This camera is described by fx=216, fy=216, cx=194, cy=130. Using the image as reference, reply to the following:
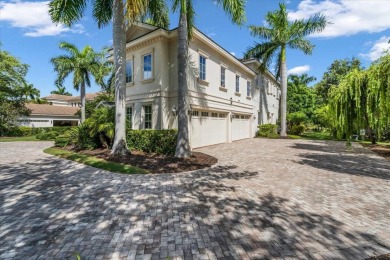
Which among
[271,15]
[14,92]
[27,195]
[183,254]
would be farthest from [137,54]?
[14,92]

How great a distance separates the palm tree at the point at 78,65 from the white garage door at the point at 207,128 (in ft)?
51.4

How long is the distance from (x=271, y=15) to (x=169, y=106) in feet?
53.9

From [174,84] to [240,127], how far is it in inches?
372

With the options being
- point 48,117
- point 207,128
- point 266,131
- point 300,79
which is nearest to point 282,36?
point 266,131

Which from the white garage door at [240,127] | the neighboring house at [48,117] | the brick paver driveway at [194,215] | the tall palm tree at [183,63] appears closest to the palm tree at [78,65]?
the neighboring house at [48,117]

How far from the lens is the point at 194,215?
4.37 meters

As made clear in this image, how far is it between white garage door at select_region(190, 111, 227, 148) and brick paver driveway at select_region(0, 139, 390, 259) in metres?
6.08

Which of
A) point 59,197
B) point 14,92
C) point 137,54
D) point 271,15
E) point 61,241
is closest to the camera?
point 61,241

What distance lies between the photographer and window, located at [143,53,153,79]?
43.1 feet

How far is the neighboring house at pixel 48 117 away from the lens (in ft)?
102

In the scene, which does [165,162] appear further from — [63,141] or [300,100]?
[300,100]

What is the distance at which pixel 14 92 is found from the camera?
85.9 ft

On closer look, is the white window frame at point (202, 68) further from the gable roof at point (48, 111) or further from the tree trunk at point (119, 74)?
the gable roof at point (48, 111)

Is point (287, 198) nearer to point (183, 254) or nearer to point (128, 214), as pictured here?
point (183, 254)
